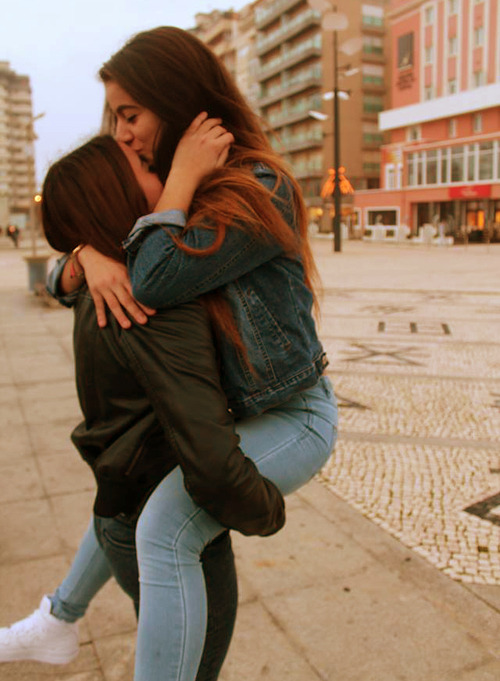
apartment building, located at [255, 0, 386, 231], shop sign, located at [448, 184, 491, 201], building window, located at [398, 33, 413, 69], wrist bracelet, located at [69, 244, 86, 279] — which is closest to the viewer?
wrist bracelet, located at [69, 244, 86, 279]

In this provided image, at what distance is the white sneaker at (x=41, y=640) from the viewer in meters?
1.80

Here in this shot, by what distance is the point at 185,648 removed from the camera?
134 cm

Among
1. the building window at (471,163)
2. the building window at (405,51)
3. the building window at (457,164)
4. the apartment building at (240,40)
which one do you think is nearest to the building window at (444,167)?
the building window at (457,164)

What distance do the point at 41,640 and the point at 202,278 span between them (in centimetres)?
111

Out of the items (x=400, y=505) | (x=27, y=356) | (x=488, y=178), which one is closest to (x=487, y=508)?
(x=400, y=505)

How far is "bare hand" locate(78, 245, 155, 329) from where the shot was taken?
1.30 metres

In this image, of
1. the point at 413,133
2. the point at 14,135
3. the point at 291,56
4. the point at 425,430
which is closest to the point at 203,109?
the point at 425,430

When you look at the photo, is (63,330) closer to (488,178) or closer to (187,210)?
(187,210)

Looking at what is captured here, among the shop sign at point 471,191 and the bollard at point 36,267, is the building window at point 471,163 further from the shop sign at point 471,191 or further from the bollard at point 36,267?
the bollard at point 36,267

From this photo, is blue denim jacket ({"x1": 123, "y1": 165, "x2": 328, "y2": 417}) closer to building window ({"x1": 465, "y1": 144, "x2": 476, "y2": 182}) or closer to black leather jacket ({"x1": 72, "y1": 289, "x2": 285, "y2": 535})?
black leather jacket ({"x1": 72, "y1": 289, "x2": 285, "y2": 535})

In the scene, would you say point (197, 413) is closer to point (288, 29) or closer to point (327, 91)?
point (327, 91)

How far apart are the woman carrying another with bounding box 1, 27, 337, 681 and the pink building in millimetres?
40597

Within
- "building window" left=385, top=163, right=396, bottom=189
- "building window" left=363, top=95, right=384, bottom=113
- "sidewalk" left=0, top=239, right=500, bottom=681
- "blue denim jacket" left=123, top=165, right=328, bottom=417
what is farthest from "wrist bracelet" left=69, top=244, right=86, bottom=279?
"building window" left=363, top=95, right=384, bottom=113

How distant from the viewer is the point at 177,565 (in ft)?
4.33
